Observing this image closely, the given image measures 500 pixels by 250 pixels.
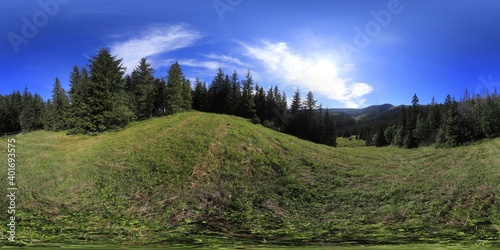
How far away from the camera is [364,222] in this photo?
5008 mm

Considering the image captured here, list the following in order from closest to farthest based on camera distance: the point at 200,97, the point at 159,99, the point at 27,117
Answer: the point at 200,97
the point at 159,99
the point at 27,117

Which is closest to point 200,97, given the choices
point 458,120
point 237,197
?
point 237,197

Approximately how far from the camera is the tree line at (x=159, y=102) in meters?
15.4

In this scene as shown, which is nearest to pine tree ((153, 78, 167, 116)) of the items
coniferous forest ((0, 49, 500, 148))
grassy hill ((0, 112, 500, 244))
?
coniferous forest ((0, 49, 500, 148))

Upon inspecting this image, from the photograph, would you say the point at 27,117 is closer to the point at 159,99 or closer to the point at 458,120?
the point at 159,99

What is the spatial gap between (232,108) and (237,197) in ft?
33.7

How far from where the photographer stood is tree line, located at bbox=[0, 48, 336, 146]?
1538 cm

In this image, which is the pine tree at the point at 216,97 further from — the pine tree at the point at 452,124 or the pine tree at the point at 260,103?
the pine tree at the point at 452,124

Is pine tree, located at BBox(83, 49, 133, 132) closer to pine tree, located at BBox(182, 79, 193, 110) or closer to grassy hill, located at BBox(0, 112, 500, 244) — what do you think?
grassy hill, located at BBox(0, 112, 500, 244)

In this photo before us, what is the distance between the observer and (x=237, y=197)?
6.51m

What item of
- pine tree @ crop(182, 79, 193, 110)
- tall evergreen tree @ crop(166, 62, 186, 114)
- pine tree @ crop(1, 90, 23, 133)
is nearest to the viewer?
pine tree @ crop(182, 79, 193, 110)

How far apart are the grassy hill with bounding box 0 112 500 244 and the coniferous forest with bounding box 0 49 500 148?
3.80 meters

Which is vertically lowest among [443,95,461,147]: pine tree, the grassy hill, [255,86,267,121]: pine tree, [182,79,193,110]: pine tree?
the grassy hill

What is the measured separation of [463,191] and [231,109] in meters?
12.0
